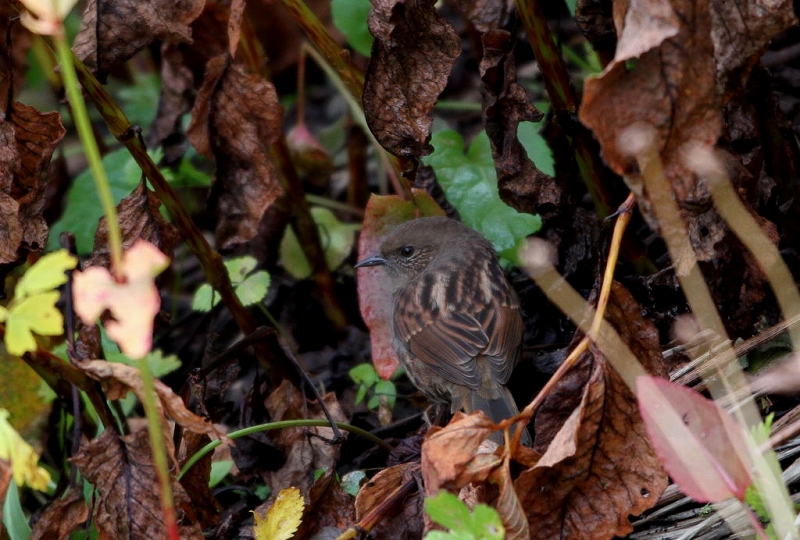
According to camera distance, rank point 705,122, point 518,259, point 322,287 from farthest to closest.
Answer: point 322,287
point 518,259
point 705,122

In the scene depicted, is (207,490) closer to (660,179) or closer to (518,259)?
(518,259)

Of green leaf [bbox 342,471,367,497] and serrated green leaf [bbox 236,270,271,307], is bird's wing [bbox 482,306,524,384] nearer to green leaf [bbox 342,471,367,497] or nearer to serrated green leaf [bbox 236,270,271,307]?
green leaf [bbox 342,471,367,497]

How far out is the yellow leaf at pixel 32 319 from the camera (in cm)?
205

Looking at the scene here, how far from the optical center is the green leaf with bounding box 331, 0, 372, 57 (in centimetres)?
418

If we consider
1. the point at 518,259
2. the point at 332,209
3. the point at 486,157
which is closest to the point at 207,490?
the point at 518,259

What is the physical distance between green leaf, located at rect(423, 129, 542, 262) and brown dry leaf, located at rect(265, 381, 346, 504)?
1.02 meters

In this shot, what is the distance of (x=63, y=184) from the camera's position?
5.62 metres

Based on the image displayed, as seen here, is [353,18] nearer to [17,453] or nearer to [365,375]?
[365,375]

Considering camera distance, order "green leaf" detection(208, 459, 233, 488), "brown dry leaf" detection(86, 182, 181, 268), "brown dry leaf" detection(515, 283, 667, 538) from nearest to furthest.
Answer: "brown dry leaf" detection(515, 283, 667, 538) < "brown dry leaf" detection(86, 182, 181, 268) < "green leaf" detection(208, 459, 233, 488)

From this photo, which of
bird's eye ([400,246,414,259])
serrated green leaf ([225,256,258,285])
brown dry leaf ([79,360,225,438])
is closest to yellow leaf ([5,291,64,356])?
brown dry leaf ([79,360,225,438])

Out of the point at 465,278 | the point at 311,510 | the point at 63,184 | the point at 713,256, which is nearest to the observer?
the point at 713,256

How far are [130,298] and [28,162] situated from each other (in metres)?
1.81

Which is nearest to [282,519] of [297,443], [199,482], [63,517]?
[199,482]

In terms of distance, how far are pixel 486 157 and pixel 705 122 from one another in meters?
1.71
